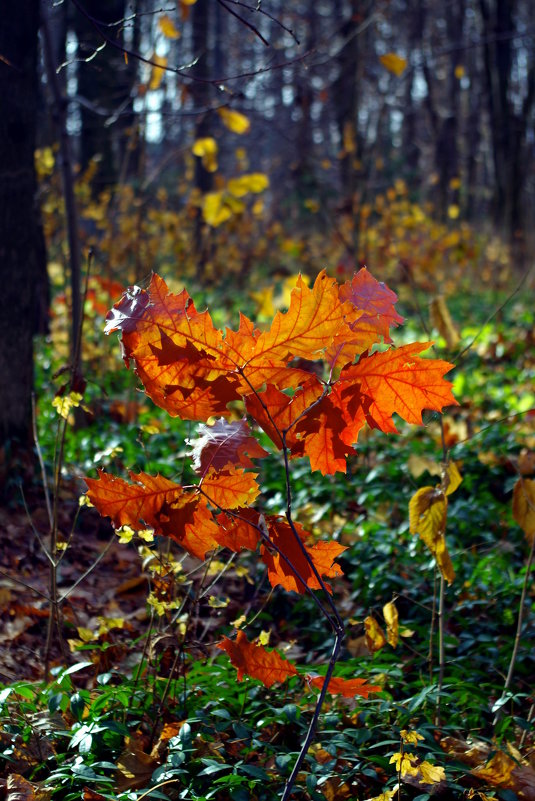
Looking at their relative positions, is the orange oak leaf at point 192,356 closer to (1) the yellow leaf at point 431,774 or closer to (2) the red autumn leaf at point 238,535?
(2) the red autumn leaf at point 238,535

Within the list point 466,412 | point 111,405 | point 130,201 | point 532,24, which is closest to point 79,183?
point 130,201

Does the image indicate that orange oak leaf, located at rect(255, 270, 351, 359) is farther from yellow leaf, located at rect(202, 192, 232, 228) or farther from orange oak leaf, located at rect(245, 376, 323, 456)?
yellow leaf, located at rect(202, 192, 232, 228)

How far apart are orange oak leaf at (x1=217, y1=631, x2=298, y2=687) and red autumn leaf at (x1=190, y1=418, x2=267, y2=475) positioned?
0.49 metres

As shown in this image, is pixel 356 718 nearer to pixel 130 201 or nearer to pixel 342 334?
pixel 342 334

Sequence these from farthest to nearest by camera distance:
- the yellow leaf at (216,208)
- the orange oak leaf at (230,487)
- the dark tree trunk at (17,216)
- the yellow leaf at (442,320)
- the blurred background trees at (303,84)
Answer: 1. the yellow leaf at (216,208)
2. the blurred background trees at (303,84)
3. the dark tree trunk at (17,216)
4. the yellow leaf at (442,320)
5. the orange oak leaf at (230,487)

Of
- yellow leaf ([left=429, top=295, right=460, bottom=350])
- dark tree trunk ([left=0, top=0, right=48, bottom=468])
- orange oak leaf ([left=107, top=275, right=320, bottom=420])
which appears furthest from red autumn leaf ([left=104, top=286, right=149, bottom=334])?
dark tree trunk ([left=0, top=0, right=48, bottom=468])

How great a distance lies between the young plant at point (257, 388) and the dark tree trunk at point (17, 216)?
2375 mm

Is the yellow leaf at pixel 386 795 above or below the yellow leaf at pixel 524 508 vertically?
below

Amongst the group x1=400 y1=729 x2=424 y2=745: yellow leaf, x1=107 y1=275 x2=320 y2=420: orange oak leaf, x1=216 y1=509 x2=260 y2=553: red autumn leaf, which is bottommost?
x1=400 y1=729 x2=424 y2=745: yellow leaf

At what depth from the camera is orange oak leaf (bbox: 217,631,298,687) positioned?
6.04ft

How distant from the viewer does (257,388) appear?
5.56 feet

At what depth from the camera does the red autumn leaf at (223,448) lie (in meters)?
1.59

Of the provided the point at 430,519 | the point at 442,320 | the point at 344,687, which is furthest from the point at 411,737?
the point at 442,320

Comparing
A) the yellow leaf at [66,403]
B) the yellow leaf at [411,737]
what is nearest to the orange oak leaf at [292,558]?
the yellow leaf at [411,737]
